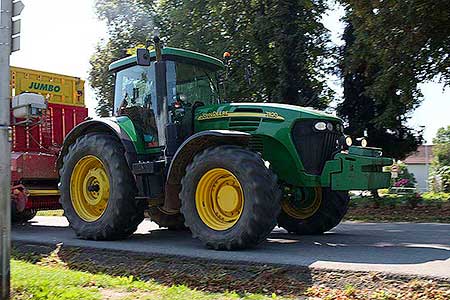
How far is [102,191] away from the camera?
838 centimetres

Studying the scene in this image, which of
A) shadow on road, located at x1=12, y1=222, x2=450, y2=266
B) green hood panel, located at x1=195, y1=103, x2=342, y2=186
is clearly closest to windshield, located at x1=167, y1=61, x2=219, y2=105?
green hood panel, located at x1=195, y1=103, x2=342, y2=186

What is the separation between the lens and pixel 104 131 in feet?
28.4

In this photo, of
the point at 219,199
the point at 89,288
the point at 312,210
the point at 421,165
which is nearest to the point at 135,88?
the point at 219,199

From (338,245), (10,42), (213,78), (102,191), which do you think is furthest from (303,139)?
(10,42)

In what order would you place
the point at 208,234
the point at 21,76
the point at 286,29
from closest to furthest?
the point at 208,234
the point at 21,76
the point at 286,29

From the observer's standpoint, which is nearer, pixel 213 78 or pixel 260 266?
pixel 260 266

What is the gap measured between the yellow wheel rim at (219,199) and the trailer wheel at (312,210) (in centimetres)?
163

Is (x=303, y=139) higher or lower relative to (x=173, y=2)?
lower

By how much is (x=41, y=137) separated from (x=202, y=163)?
5480mm

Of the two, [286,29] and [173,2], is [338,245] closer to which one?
[286,29]

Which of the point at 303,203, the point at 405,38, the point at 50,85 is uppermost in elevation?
the point at 405,38

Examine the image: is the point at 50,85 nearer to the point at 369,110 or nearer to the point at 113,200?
the point at 113,200

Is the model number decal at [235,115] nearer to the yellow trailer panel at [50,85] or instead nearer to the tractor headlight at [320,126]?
the tractor headlight at [320,126]

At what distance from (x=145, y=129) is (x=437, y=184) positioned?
92.7 ft
